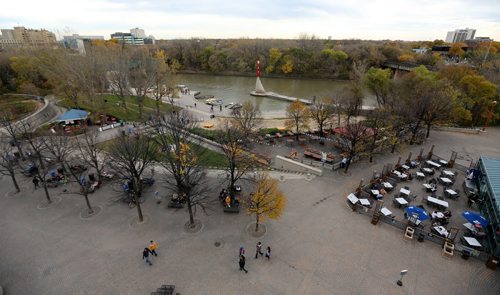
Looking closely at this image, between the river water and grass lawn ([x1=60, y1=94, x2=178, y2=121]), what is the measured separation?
30.1 feet

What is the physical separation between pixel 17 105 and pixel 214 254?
43.5m

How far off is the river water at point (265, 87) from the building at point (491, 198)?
102ft

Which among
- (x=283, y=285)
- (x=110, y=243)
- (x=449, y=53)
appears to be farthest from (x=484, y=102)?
(x=449, y=53)

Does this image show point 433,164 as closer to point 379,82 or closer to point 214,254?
point 214,254

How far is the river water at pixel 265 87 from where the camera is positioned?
5468 centimetres

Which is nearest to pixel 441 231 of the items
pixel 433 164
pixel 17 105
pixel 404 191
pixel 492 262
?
pixel 492 262

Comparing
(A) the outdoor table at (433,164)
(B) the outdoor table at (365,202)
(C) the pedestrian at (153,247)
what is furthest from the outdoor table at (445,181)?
(C) the pedestrian at (153,247)

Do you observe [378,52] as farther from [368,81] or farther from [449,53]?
[368,81]

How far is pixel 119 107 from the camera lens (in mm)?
42438

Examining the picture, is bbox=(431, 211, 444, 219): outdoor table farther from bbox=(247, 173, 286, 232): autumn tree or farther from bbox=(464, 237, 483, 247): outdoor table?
bbox=(247, 173, 286, 232): autumn tree

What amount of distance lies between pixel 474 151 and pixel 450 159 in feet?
20.9

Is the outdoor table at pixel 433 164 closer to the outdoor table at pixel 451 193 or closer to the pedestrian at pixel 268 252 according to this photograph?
the outdoor table at pixel 451 193

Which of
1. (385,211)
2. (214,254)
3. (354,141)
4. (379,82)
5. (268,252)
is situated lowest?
(214,254)

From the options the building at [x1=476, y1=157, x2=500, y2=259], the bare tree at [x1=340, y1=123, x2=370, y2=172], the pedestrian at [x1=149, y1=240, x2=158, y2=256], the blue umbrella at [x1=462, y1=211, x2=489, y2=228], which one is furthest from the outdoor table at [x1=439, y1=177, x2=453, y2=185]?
the pedestrian at [x1=149, y1=240, x2=158, y2=256]
